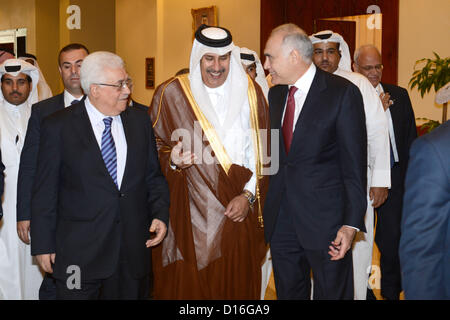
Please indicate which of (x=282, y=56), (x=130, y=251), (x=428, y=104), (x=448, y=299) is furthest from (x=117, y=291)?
(x=428, y=104)

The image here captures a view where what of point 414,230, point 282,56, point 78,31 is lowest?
point 414,230

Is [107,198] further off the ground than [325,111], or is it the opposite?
[325,111]

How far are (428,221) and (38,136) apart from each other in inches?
99.9

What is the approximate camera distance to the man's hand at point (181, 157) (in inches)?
135

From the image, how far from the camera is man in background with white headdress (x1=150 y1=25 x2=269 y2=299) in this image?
3.64 meters

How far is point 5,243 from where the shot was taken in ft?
14.8

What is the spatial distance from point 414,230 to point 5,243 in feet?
11.6

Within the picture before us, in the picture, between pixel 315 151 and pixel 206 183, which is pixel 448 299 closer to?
pixel 315 151

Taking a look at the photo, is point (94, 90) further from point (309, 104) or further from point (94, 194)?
point (309, 104)

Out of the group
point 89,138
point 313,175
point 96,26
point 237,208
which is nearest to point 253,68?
point 237,208

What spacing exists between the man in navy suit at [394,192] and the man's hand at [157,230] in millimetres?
2294

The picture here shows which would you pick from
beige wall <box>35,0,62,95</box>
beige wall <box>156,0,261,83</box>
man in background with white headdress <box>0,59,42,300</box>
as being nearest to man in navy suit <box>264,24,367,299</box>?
man in background with white headdress <box>0,59,42,300</box>

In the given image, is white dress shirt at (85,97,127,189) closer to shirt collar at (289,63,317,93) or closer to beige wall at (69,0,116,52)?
shirt collar at (289,63,317,93)

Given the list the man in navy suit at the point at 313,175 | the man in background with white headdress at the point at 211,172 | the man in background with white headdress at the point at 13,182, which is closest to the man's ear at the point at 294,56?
the man in navy suit at the point at 313,175
